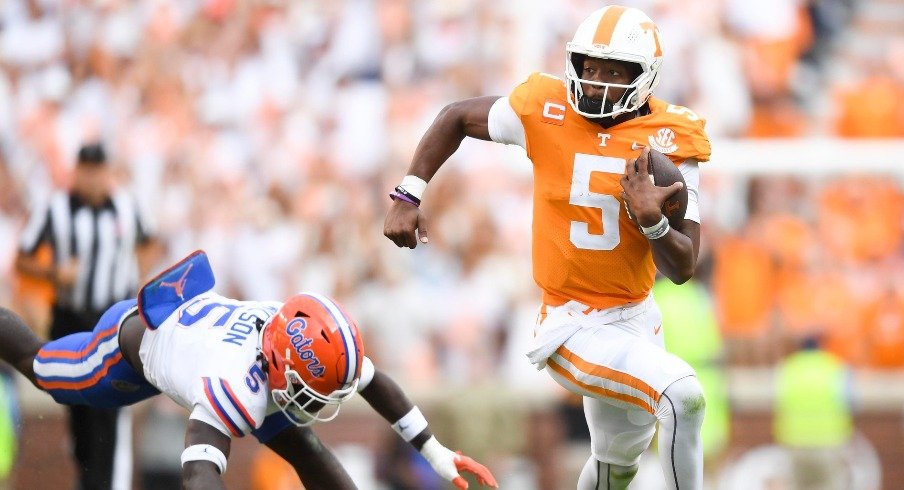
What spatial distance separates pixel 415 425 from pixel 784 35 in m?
7.75

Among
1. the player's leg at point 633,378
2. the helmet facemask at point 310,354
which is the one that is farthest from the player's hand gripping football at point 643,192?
the helmet facemask at point 310,354

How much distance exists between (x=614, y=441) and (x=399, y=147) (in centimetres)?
612

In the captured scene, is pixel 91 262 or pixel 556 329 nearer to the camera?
pixel 556 329

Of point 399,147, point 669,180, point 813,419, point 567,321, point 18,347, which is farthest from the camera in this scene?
point 399,147

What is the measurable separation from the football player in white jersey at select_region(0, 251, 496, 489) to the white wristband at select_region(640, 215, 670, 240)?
3.70 feet

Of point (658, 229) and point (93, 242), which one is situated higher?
point (658, 229)

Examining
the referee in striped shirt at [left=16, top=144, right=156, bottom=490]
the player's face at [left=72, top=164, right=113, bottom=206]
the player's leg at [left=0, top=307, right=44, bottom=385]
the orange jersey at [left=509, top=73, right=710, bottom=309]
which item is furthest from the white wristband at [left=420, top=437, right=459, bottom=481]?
the player's face at [left=72, top=164, right=113, bottom=206]

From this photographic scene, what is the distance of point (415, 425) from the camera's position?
5934 millimetres

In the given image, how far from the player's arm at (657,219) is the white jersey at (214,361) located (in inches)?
59.2

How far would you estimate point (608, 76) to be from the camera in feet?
18.1

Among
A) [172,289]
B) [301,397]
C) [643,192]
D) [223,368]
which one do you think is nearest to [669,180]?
[643,192]

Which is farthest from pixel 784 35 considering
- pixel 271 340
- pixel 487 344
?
pixel 271 340

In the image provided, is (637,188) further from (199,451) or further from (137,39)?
(137,39)

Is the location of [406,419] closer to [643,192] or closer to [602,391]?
[602,391]
